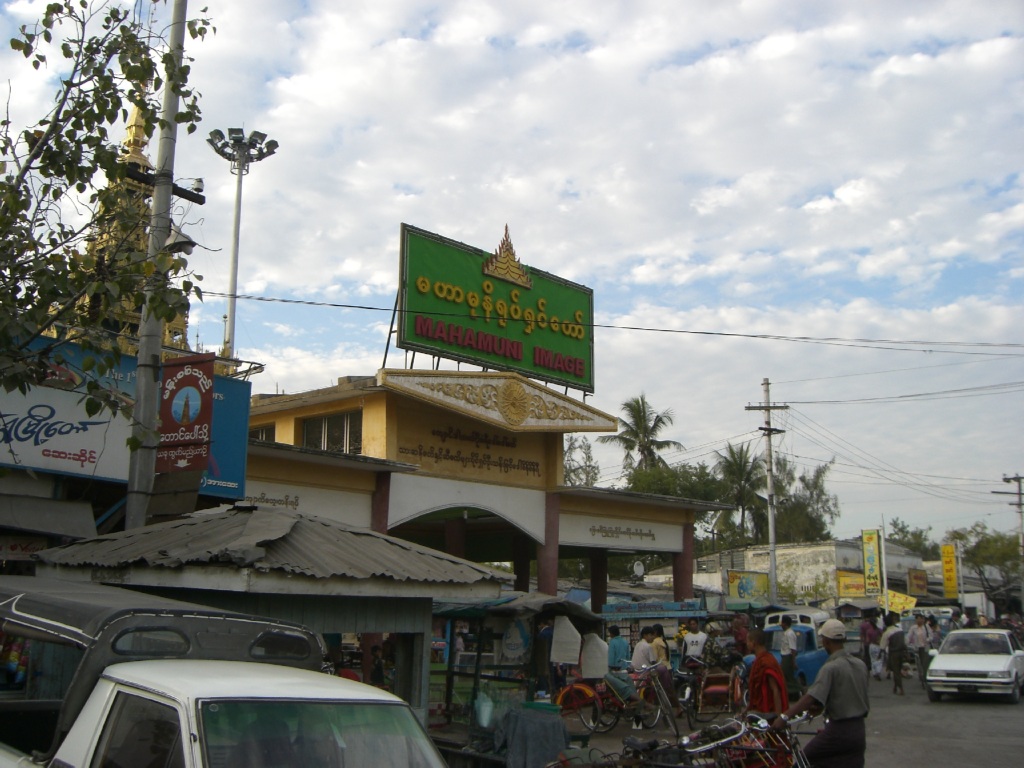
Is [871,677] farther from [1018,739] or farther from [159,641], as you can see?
[159,641]

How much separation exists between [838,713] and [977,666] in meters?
13.1

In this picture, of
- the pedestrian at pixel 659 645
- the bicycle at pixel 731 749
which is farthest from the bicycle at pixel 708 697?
the bicycle at pixel 731 749

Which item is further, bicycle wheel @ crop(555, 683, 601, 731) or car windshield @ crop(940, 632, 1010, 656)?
car windshield @ crop(940, 632, 1010, 656)

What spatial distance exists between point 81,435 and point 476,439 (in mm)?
10275

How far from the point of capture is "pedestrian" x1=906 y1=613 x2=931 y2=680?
22.3 m

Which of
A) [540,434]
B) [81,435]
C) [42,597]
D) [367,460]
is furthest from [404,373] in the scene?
[42,597]

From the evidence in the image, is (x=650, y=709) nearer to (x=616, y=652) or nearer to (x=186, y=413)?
(x=616, y=652)

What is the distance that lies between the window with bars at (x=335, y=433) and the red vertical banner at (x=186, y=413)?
8.41 m

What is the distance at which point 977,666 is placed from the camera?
18.8 metres

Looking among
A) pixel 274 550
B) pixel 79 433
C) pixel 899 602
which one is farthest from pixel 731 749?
pixel 899 602

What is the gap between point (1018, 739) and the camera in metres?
13.8

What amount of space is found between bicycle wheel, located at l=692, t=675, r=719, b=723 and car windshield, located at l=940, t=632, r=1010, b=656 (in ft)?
21.0

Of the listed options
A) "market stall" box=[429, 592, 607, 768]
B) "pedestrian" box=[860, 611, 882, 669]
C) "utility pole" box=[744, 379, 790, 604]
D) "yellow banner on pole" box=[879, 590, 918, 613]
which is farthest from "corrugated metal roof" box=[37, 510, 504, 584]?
"yellow banner on pole" box=[879, 590, 918, 613]

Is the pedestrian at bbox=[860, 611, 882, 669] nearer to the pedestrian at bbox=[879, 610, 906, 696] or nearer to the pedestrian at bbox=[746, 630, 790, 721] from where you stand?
the pedestrian at bbox=[879, 610, 906, 696]
